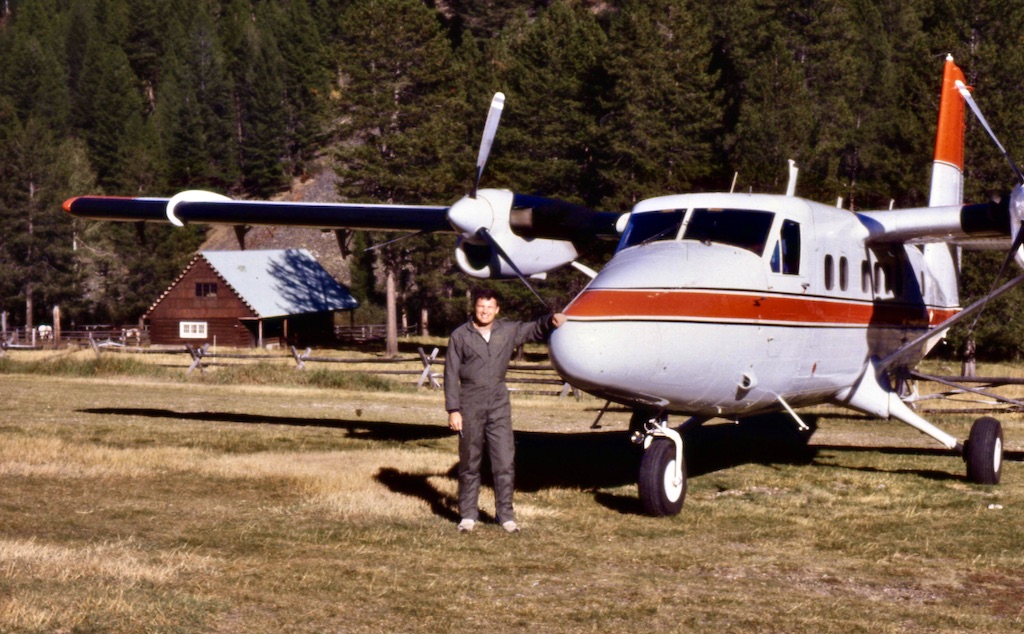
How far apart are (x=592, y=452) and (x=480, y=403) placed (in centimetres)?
707

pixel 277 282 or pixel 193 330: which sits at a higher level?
pixel 277 282

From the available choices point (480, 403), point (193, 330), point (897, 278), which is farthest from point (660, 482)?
point (193, 330)

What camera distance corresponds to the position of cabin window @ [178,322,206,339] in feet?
241

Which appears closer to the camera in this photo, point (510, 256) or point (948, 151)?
point (510, 256)

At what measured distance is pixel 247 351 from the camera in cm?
6588

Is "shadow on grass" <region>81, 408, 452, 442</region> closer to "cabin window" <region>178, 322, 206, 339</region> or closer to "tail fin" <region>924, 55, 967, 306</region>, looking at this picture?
"tail fin" <region>924, 55, 967, 306</region>

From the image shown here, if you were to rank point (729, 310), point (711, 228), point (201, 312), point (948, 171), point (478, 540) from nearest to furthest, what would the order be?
point (478, 540)
point (729, 310)
point (711, 228)
point (948, 171)
point (201, 312)

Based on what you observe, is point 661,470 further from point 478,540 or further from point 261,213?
point 261,213

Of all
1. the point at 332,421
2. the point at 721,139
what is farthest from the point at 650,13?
the point at 332,421

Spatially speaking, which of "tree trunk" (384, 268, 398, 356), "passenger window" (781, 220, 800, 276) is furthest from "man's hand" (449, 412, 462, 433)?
"tree trunk" (384, 268, 398, 356)

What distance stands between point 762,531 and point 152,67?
135 metres

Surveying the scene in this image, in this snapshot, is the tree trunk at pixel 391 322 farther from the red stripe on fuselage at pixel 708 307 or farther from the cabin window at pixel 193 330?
the red stripe on fuselage at pixel 708 307

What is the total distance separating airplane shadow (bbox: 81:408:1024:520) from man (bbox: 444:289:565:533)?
853mm

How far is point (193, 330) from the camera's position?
73625 mm
